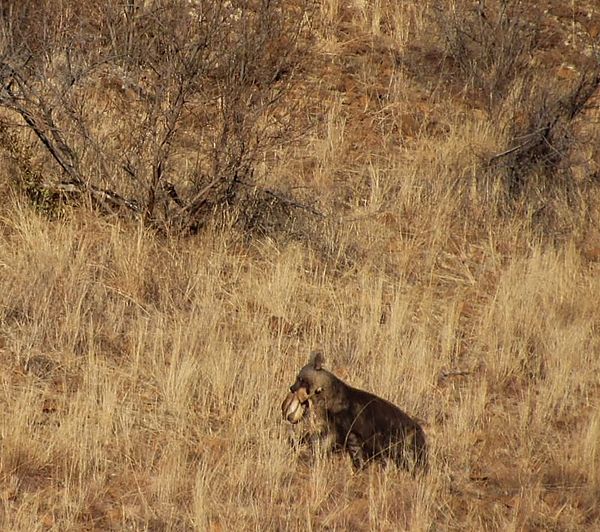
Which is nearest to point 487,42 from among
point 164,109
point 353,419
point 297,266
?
point 164,109

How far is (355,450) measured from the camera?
650cm

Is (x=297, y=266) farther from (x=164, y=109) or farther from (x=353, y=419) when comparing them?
(x=353, y=419)

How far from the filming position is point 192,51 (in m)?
9.16

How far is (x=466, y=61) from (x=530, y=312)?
4.52 metres

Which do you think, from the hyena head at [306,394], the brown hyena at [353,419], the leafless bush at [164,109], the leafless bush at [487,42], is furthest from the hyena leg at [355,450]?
the leafless bush at [487,42]

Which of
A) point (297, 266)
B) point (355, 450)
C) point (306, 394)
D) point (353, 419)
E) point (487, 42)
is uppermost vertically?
point (487, 42)

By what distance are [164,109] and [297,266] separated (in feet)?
5.24

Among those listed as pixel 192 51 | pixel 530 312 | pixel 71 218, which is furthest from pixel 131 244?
pixel 530 312

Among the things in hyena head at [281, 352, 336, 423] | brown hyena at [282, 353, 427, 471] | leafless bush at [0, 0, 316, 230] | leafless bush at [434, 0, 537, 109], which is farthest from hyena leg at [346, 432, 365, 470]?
leafless bush at [434, 0, 537, 109]

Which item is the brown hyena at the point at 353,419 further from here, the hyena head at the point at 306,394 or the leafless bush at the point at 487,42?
the leafless bush at the point at 487,42

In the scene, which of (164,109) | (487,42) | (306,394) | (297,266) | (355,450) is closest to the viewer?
(306,394)

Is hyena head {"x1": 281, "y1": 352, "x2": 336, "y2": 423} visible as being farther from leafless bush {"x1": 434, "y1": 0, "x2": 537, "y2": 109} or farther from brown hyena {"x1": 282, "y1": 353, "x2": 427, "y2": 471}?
leafless bush {"x1": 434, "y1": 0, "x2": 537, "y2": 109}

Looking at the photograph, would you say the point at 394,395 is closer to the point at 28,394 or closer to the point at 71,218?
the point at 28,394

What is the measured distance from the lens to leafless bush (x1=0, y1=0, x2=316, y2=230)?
923 cm
